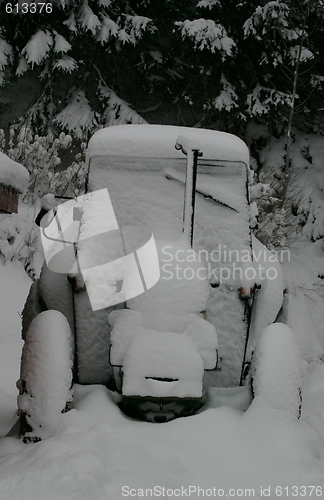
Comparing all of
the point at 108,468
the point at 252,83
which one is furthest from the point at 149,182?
the point at 252,83

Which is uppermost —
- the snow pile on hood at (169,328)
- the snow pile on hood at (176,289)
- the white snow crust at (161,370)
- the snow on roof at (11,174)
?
the snow on roof at (11,174)

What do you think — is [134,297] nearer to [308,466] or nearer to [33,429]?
[33,429]

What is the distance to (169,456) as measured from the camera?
2580 mm

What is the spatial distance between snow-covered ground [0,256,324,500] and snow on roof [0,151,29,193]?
52.3 inches

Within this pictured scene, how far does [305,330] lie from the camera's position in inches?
333

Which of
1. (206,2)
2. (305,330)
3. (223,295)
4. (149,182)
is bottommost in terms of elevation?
(305,330)

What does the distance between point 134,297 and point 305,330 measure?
606 centimetres

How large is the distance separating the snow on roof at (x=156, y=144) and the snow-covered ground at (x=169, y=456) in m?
1.66

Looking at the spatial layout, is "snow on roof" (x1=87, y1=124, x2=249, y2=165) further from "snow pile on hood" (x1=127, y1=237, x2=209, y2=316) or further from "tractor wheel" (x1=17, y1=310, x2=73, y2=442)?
"tractor wheel" (x1=17, y1=310, x2=73, y2=442)

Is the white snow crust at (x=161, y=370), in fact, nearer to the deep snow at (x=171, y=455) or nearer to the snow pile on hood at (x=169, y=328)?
the snow pile on hood at (x=169, y=328)

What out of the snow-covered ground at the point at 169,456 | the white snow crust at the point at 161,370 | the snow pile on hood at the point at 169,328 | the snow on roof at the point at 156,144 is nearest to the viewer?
the snow-covered ground at the point at 169,456

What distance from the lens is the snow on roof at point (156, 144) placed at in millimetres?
3695

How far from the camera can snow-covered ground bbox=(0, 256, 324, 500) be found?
2.28 meters

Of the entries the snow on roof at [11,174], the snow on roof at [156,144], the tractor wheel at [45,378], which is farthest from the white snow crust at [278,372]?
the snow on roof at [11,174]
